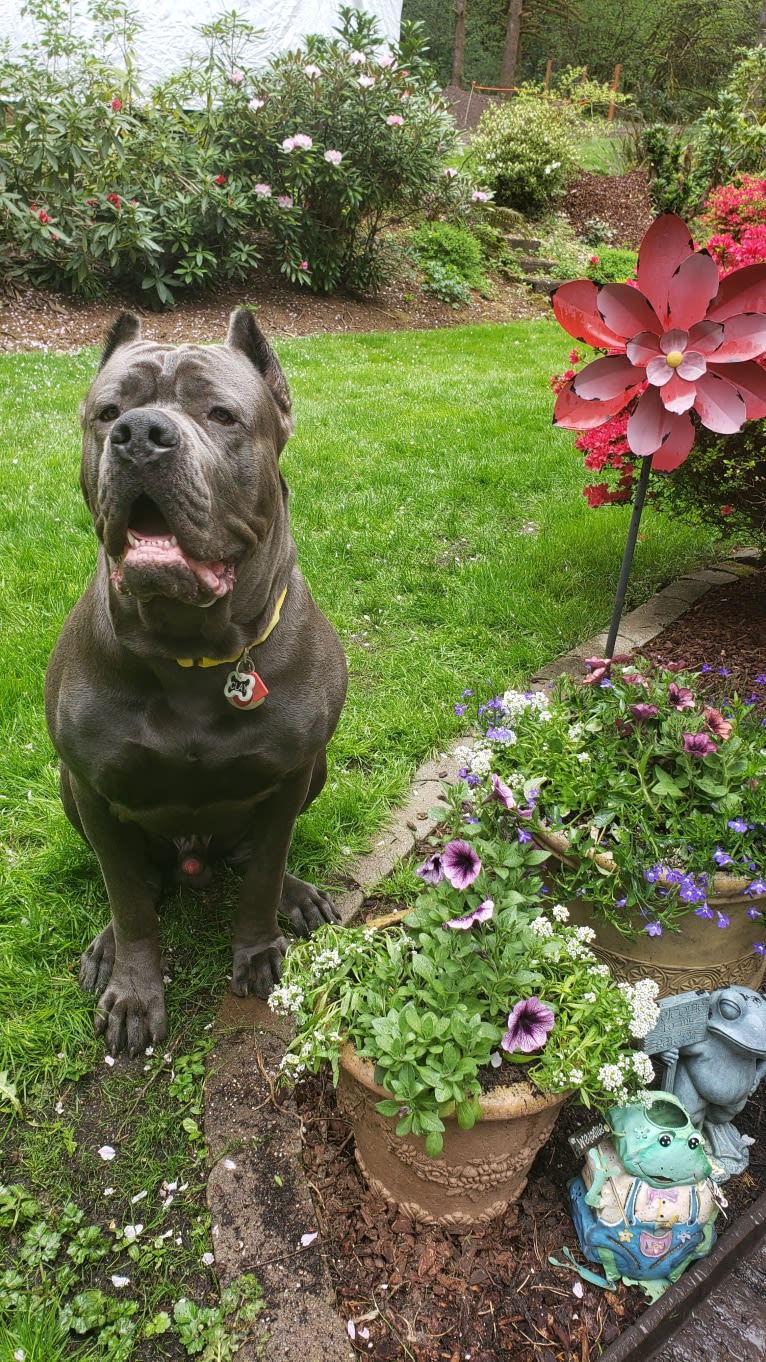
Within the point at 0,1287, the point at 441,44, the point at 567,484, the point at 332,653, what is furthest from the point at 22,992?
the point at 441,44

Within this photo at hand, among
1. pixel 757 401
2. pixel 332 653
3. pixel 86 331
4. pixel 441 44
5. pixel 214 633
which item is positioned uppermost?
pixel 441 44

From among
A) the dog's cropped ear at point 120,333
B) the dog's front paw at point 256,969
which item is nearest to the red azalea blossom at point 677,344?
the dog's cropped ear at point 120,333

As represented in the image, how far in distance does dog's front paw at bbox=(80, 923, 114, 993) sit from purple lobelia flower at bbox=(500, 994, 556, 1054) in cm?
119

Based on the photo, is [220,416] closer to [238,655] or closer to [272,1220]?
[238,655]

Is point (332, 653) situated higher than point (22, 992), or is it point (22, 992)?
point (332, 653)

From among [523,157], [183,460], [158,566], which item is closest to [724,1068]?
[158,566]

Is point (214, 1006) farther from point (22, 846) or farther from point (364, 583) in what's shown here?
point (364, 583)

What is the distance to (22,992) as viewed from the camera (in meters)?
2.39

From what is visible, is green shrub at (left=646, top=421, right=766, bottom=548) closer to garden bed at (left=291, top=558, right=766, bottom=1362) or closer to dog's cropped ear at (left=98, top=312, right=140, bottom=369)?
dog's cropped ear at (left=98, top=312, right=140, bottom=369)

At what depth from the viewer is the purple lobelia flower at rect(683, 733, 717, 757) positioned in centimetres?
213

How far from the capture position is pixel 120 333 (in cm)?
206

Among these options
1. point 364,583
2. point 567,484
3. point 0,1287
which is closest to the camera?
point 0,1287

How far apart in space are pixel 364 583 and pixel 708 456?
68.8 inches

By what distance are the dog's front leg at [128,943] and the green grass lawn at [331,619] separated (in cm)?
6
